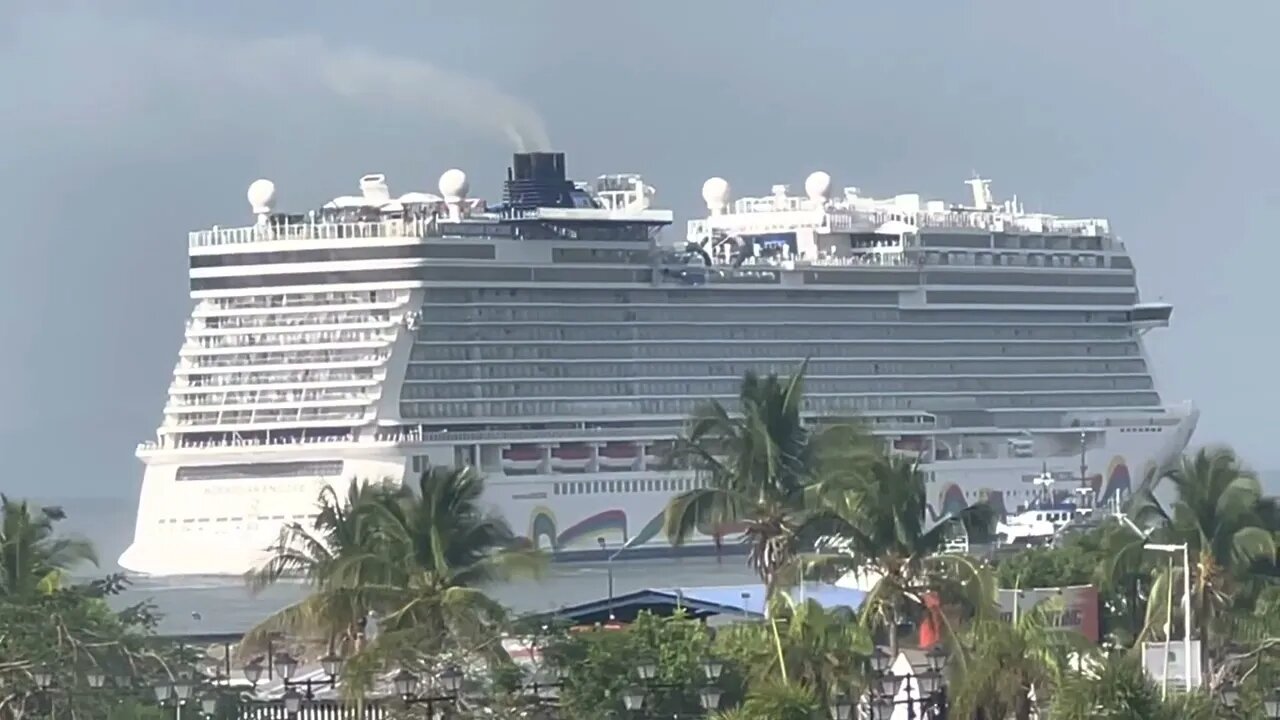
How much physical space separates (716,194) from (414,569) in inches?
2861

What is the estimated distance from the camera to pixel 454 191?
90750 millimetres

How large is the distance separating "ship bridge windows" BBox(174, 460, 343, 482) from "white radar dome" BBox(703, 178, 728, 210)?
20429mm

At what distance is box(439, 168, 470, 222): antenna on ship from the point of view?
89.6 m

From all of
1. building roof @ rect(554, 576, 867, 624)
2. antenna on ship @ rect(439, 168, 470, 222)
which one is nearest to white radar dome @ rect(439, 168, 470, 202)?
antenna on ship @ rect(439, 168, 470, 222)

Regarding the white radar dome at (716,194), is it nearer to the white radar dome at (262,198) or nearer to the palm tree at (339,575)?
the white radar dome at (262,198)

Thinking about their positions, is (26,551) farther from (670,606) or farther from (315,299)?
(315,299)

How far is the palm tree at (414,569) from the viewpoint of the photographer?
97.7ft

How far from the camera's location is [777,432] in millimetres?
36031

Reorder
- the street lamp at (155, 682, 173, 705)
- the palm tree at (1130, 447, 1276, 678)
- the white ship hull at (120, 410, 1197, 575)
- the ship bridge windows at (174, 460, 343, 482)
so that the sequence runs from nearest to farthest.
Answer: the street lamp at (155, 682, 173, 705)
the palm tree at (1130, 447, 1276, 678)
the white ship hull at (120, 410, 1197, 575)
the ship bridge windows at (174, 460, 343, 482)

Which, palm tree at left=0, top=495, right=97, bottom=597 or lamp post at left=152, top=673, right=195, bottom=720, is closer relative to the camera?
lamp post at left=152, top=673, right=195, bottom=720

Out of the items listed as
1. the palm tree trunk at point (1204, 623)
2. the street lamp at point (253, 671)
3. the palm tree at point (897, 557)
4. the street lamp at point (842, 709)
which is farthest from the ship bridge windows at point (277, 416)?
the street lamp at point (842, 709)

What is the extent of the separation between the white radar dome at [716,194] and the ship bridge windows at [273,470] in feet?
67.0

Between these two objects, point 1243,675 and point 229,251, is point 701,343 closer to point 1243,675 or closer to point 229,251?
point 229,251

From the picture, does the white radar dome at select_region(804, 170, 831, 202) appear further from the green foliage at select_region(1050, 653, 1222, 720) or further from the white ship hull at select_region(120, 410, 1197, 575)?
the green foliage at select_region(1050, 653, 1222, 720)
